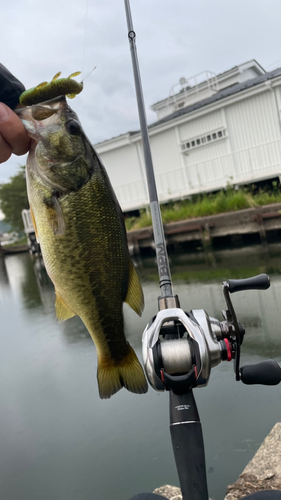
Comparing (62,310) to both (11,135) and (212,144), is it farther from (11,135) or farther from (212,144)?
(212,144)

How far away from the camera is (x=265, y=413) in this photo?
2.94 m

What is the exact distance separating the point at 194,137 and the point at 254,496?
16.5 meters

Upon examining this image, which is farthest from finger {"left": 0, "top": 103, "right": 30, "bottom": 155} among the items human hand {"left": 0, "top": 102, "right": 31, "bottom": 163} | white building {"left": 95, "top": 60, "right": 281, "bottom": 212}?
white building {"left": 95, "top": 60, "right": 281, "bottom": 212}

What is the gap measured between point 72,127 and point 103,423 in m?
2.65

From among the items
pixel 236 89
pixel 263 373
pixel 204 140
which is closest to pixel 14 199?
pixel 204 140

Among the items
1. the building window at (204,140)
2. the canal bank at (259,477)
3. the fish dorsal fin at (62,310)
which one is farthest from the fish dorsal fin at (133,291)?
the building window at (204,140)

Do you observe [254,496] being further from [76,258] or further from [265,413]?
[265,413]

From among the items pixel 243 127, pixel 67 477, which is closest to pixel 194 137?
pixel 243 127

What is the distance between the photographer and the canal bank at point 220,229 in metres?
10.8

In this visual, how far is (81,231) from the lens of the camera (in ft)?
4.42

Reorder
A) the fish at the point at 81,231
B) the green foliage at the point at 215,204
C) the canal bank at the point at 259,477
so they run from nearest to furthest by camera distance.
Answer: the fish at the point at 81,231 → the canal bank at the point at 259,477 → the green foliage at the point at 215,204

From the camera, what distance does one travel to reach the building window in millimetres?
15852

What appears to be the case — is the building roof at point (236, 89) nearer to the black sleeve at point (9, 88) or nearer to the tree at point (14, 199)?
the black sleeve at point (9, 88)

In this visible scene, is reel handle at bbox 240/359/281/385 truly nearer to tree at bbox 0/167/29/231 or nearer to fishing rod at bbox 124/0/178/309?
fishing rod at bbox 124/0/178/309
